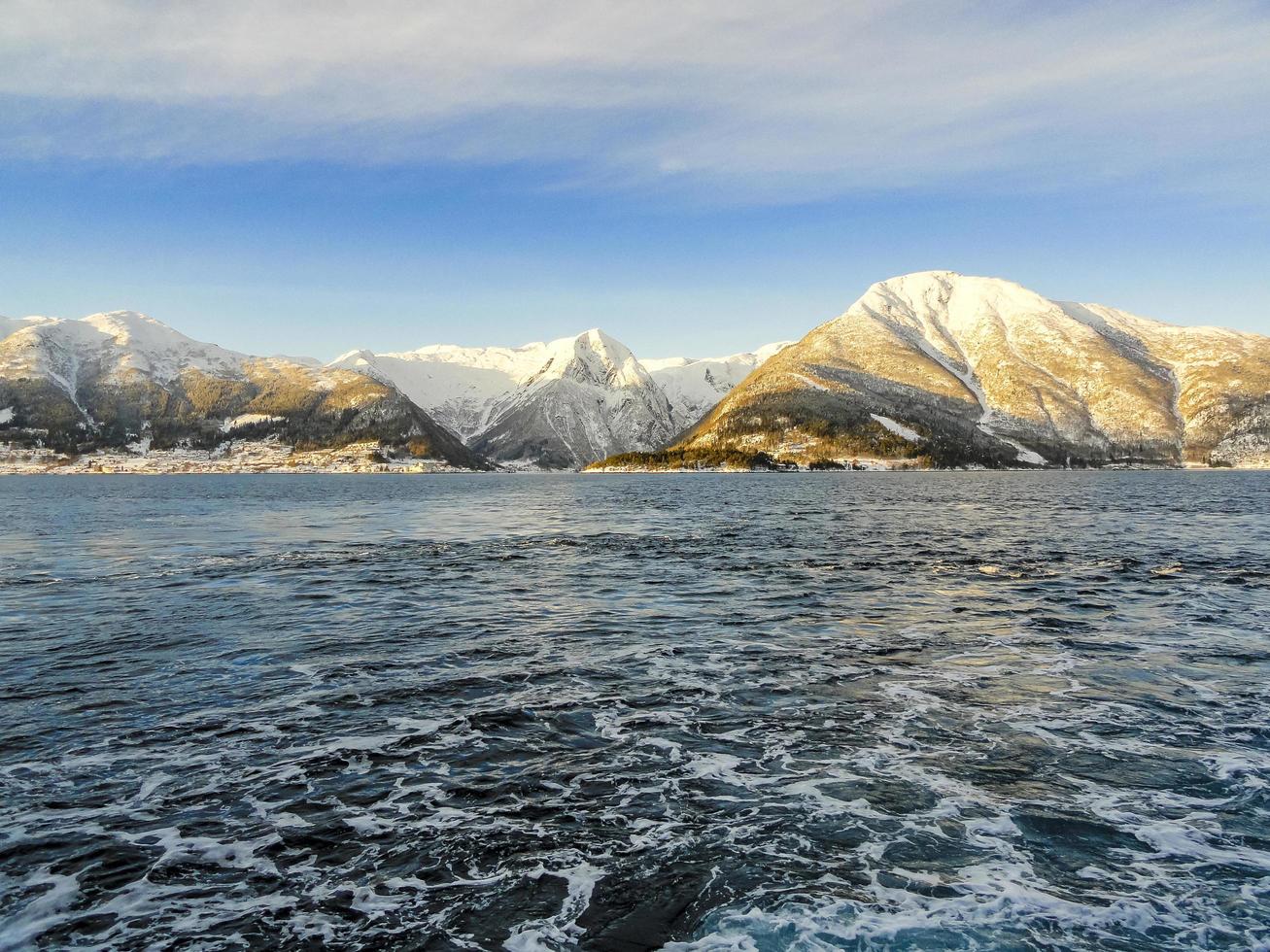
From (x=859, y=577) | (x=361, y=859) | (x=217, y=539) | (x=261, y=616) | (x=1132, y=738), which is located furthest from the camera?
(x=217, y=539)

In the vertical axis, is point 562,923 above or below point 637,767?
above

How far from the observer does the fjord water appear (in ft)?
43.7

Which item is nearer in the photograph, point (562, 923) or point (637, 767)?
point (562, 923)

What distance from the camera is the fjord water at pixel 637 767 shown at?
13.3 metres

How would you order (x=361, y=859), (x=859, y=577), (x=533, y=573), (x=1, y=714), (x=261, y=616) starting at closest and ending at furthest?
(x=361, y=859) < (x=1, y=714) < (x=261, y=616) < (x=859, y=577) < (x=533, y=573)

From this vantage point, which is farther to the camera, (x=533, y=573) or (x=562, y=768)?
(x=533, y=573)

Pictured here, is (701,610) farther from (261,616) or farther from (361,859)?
(361,859)

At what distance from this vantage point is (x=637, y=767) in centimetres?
1962

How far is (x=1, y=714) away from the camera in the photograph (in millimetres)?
23094

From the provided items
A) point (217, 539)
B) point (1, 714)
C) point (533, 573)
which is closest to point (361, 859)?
point (1, 714)

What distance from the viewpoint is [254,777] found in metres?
18.8

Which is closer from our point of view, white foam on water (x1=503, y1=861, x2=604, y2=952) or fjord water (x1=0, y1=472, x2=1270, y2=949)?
white foam on water (x1=503, y1=861, x2=604, y2=952)

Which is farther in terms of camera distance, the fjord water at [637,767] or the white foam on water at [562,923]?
the fjord water at [637,767]

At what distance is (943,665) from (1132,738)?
7.76m
